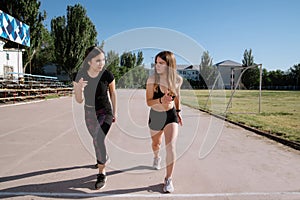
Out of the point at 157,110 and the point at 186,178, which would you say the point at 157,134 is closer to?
the point at 157,110

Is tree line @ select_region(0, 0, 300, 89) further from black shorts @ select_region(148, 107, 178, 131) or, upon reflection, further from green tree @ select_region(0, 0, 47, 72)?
black shorts @ select_region(148, 107, 178, 131)

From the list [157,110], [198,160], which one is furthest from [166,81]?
[198,160]

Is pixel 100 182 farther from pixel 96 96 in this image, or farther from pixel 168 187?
pixel 96 96

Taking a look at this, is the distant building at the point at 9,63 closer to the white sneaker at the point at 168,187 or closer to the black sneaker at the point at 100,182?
the black sneaker at the point at 100,182

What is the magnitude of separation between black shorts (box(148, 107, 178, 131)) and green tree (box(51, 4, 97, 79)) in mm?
33280

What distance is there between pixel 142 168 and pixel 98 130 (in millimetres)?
1119

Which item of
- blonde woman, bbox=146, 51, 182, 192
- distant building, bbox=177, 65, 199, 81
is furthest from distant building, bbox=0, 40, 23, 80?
blonde woman, bbox=146, 51, 182, 192

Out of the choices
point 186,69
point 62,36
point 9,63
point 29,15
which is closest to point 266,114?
point 186,69

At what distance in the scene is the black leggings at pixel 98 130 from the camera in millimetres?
2972

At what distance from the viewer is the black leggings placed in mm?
2972

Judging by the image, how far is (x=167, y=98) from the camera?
2.76 metres

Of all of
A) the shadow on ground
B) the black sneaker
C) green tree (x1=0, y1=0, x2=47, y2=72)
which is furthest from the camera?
green tree (x1=0, y1=0, x2=47, y2=72)

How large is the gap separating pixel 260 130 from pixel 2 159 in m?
6.21

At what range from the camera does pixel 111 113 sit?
314cm
